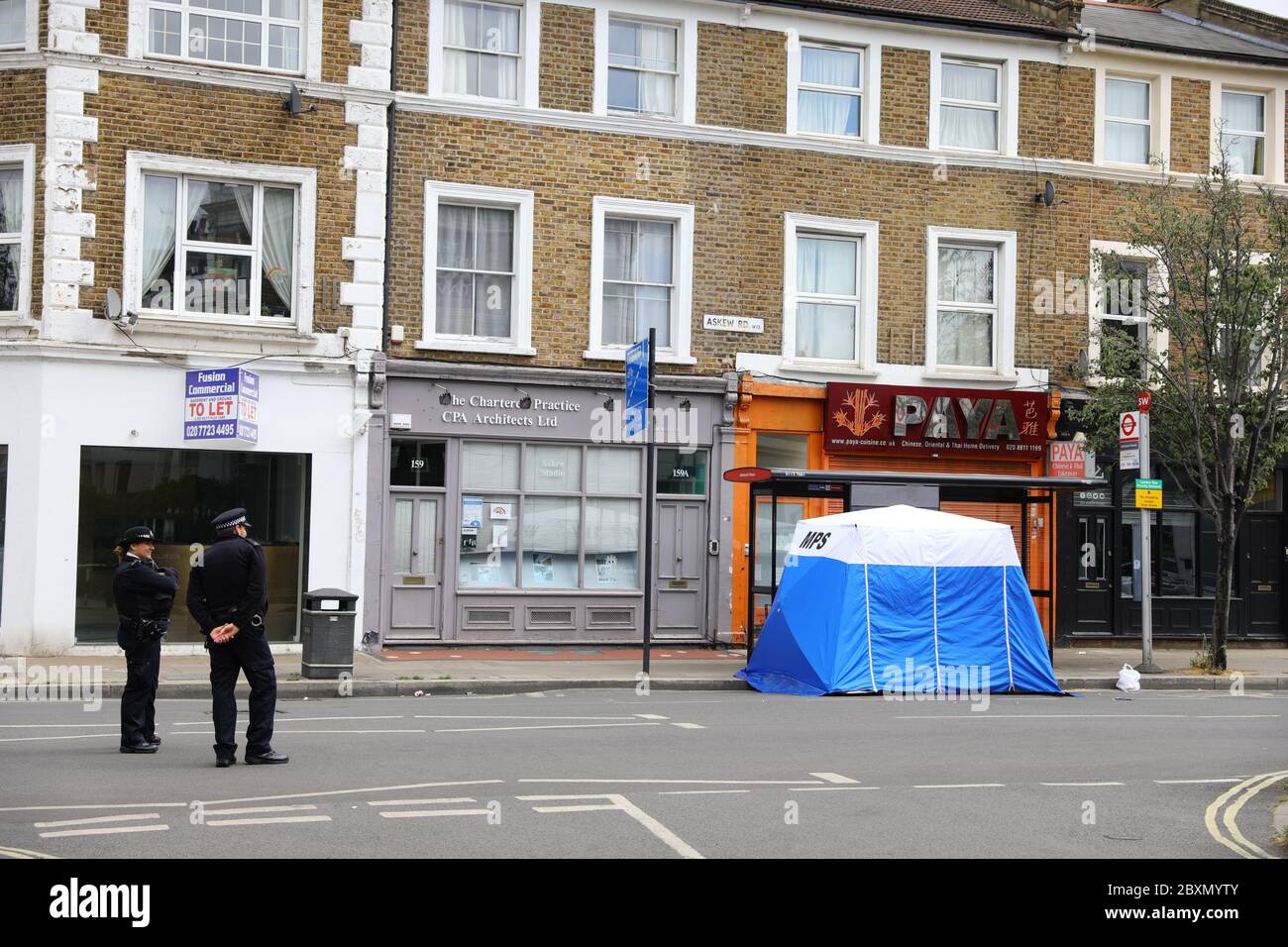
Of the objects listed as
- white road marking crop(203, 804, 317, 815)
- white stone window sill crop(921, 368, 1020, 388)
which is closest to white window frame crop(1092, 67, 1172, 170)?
white stone window sill crop(921, 368, 1020, 388)

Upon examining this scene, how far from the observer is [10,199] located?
62.7ft

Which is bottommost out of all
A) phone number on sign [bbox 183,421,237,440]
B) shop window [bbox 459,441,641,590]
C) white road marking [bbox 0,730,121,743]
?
white road marking [bbox 0,730,121,743]

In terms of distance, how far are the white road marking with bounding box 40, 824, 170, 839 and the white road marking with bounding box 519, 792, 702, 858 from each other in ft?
6.96

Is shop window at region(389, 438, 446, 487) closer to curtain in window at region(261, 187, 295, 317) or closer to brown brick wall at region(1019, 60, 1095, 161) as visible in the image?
curtain in window at region(261, 187, 295, 317)

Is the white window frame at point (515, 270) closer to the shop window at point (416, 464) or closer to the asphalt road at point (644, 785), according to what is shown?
the shop window at point (416, 464)

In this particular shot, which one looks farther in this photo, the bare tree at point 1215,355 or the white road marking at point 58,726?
the bare tree at point 1215,355

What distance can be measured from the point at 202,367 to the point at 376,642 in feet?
14.2

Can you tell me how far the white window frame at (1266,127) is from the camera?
79.5 feet

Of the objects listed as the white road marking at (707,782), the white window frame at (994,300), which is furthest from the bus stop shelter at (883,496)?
the white road marking at (707,782)

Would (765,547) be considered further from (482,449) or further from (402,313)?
(402,313)

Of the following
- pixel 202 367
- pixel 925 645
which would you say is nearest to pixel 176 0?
pixel 202 367

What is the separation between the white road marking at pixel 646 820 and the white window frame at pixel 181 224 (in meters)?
12.1

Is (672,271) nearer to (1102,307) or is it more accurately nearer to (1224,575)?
(1102,307)

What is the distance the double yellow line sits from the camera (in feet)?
26.6
